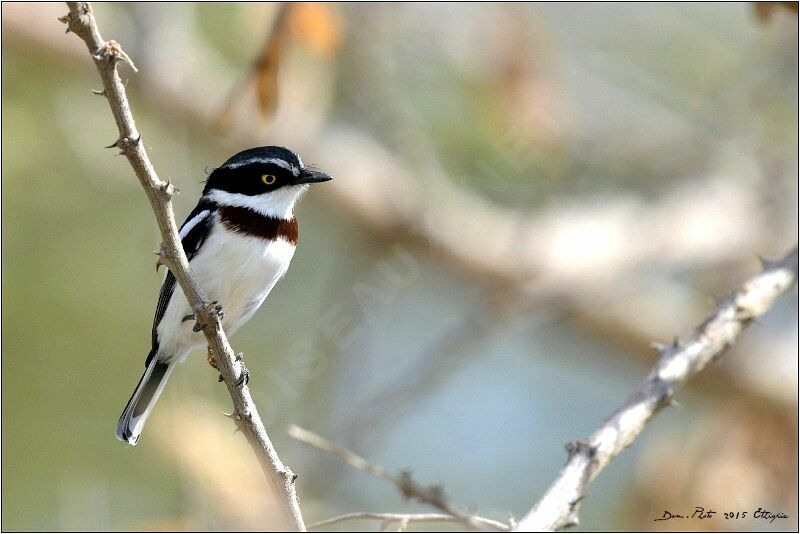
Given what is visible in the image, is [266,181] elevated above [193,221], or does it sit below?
above

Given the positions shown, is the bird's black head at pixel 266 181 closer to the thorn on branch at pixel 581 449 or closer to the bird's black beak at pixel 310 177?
the bird's black beak at pixel 310 177

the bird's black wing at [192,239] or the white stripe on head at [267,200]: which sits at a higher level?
the white stripe on head at [267,200]

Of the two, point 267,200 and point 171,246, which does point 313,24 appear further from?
point 171,246

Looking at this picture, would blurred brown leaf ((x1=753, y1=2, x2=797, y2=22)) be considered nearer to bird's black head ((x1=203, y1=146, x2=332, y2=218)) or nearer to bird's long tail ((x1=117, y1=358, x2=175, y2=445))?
bird's black head ((x1=203, y1=146, x2=332, y2=218))

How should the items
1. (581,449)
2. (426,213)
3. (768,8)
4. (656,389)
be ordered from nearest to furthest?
(581,449)
(656,389)
(768,8)
(426,213)

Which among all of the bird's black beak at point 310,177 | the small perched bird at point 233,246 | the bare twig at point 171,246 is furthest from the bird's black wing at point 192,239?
the bare twig at point 171,246

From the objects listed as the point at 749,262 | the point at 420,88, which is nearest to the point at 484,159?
the point at 420,88

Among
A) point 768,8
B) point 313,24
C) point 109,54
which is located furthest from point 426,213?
point 109,54
